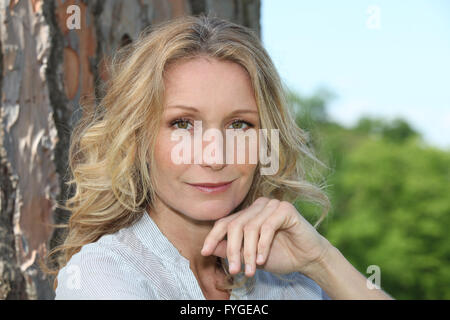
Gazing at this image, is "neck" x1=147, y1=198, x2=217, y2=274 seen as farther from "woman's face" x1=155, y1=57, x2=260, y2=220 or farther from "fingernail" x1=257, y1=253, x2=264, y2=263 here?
"fingernail" x1=257, y1=253, x2=264, y2=263

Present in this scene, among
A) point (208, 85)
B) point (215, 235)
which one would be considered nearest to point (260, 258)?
point (215, 235)

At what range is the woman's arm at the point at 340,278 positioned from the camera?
1773 mm

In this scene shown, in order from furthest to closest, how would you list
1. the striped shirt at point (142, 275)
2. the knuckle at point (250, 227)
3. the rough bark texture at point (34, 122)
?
the rough bark texture at point (34, 122) → the knuckle at point (250, 227) → the striped shirt at point (142, 275)

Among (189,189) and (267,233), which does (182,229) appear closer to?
(189,189)

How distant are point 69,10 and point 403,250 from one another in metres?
15.5

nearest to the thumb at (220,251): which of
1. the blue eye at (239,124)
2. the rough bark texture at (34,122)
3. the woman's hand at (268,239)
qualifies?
the woman's hand at (268,239)

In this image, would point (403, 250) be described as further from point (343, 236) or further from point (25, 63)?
point (25, 63)

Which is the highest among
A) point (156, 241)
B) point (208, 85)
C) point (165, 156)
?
point (208, 85)

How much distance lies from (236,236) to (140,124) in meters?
0.56

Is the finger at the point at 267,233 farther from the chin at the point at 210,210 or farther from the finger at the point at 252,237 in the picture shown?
the chin at the point at 210,210

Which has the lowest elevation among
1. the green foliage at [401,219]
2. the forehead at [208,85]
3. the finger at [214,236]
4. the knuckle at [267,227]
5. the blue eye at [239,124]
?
the green foliage at [401,219]

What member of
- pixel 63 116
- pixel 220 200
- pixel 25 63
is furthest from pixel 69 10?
pixel 220 200

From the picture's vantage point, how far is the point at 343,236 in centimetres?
1778

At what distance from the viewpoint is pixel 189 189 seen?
185 cm
